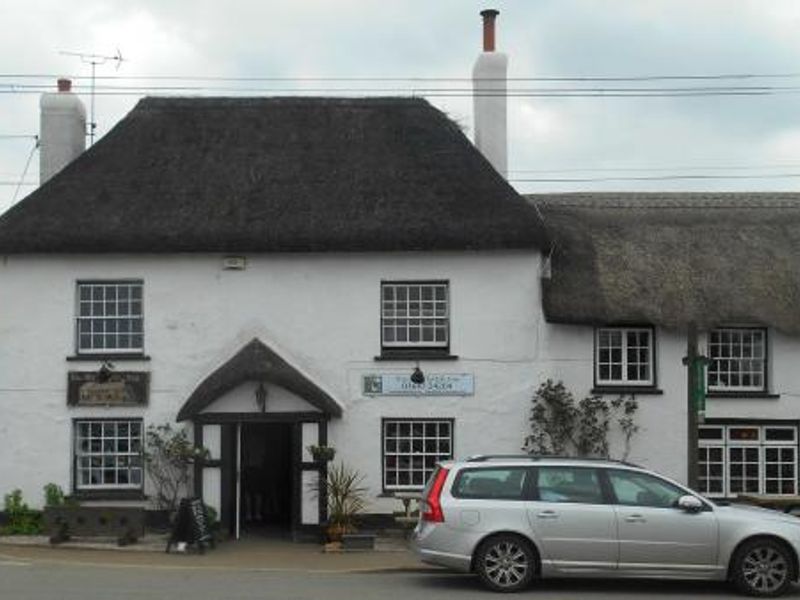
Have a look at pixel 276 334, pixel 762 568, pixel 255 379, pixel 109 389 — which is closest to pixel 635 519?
pixel 762 568

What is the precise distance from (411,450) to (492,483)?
6487 mm

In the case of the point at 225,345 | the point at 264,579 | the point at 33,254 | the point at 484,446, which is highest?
the point at 33,254

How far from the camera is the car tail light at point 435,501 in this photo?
14.6 metres

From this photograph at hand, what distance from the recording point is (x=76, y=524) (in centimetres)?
1966

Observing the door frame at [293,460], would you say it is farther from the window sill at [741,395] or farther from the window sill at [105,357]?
the window sill at [741,395]

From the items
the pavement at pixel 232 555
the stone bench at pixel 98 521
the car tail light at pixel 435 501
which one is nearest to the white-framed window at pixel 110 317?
the stone bench at pixel 98 521

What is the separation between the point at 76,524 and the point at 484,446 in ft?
23.0

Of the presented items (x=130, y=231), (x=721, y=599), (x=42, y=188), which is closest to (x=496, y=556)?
(x=721, y=599)

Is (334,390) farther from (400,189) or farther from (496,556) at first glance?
(496,556)

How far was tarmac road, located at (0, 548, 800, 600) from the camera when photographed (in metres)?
13.9

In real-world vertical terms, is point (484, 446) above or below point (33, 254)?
below

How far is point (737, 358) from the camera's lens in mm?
21766

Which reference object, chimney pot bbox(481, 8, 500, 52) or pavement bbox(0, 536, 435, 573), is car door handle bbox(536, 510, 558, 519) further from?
chimney pot bbox(481, 8, 500, 52)

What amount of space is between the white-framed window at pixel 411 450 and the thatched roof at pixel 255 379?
1.17 m
